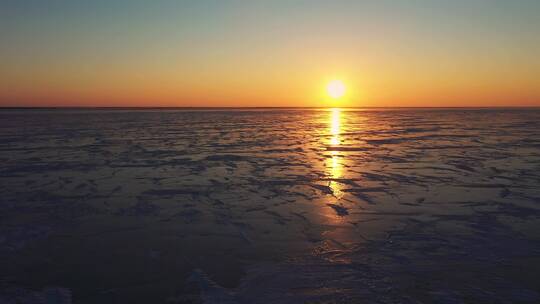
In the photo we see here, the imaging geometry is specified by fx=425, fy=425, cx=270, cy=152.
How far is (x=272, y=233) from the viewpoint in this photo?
5.89 m

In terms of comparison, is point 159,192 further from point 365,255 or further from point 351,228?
point 365,255

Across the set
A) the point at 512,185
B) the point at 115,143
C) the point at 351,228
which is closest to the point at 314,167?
the point at 512,185

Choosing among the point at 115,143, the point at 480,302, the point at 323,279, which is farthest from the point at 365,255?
the point at 115,143

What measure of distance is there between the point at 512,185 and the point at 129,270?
25.3 ft

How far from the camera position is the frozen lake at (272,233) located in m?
4.11

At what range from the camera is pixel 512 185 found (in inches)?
343

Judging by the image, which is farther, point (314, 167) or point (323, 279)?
point (314, 167)

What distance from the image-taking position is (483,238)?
5.50m

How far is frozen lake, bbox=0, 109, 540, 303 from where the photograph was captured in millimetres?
4109

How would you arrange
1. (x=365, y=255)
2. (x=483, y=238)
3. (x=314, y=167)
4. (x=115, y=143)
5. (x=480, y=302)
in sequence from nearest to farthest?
1. (x=480, y=302)
2. (x=365, y=255)
3. (x=483, y=238)
4. (x=314, y=167)
5. (x=115, y=143)

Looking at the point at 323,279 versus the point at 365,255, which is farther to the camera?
the point at 365,255

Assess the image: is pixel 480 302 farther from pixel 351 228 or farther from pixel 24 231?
pixel 24 231

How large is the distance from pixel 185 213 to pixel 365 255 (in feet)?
10.6

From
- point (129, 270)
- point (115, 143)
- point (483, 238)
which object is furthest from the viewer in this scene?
point (115, 143)
